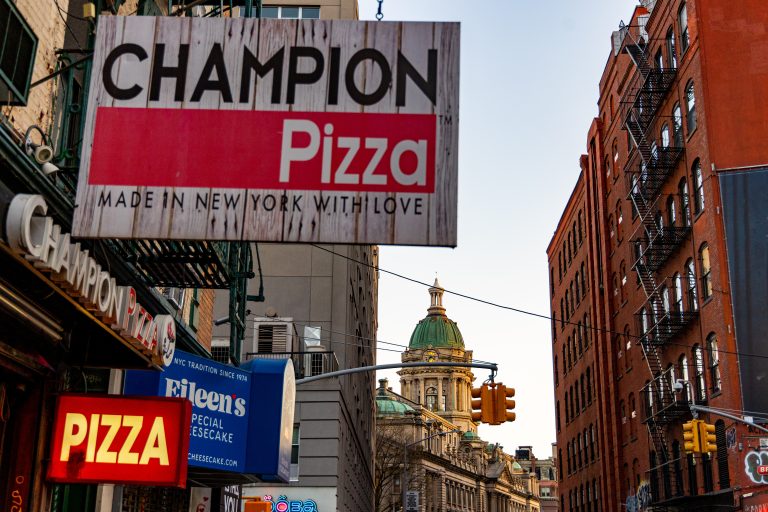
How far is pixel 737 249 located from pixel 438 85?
1181 inches

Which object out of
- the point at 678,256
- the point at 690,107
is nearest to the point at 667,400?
the point at 678,256

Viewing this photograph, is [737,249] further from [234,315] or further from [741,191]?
[234,315]

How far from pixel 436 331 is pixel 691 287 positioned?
145 m

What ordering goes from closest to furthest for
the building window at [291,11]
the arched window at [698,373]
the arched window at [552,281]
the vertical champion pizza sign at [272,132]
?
the vertical champion pizza sign at [272,132], the building window at [291,11], the arched window at [698,373], the arched window at [552,281]

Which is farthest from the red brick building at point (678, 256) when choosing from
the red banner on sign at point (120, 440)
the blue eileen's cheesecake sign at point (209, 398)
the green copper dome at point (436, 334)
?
the green copper dome at point (436, 334)

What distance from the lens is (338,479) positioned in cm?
3350

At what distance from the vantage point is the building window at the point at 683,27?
134 ft

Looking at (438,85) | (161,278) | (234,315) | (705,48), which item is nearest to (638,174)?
(705,48)

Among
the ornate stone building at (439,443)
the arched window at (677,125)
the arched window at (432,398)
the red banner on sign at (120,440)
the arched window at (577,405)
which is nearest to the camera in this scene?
the red banner on sign at (120,440)

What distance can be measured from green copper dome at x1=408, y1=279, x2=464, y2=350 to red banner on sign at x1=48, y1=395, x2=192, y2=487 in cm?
17042

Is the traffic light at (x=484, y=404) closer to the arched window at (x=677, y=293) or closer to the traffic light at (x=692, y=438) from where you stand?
the traffic light at (x=692, y=438)

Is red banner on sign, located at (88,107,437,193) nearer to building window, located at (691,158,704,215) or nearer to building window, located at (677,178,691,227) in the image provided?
building window, located at (691,158,704,215)

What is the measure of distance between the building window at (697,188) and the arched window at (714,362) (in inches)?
215

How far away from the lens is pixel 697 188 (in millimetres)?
38656
